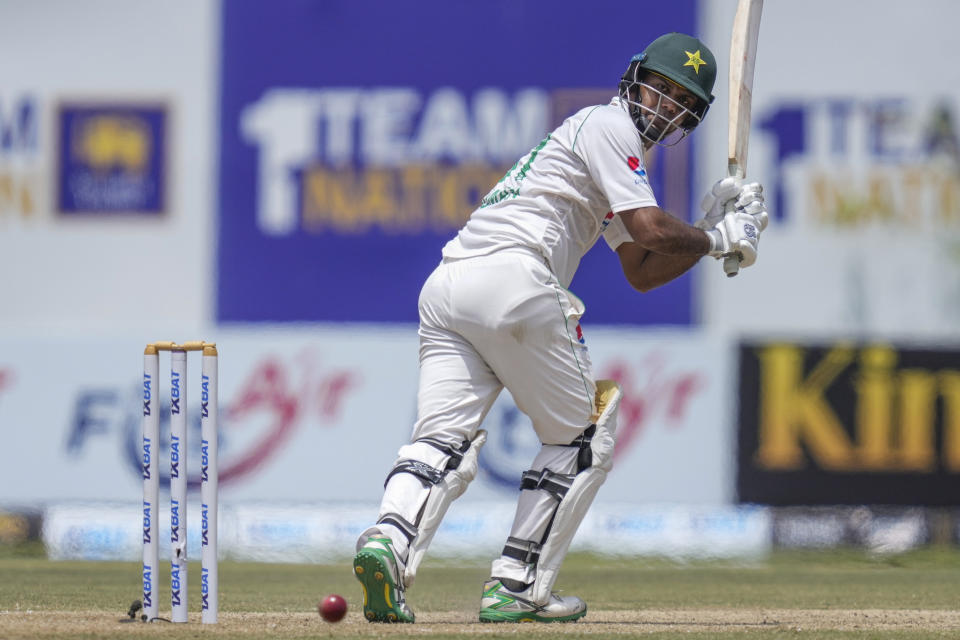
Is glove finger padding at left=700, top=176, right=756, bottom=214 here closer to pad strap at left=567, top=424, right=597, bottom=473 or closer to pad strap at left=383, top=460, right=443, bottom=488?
pad strap at left=567, top=424, right=597, bottom=473

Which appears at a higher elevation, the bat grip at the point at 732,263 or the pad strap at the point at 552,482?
the bat grip at the point at 732,263

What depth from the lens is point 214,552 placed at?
402 cm

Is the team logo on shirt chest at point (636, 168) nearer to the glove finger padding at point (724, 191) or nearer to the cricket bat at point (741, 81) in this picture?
the glove finger padding at point (724, 191)

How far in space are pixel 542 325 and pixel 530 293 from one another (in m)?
0.09

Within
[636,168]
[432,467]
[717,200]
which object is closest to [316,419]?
[717,200]

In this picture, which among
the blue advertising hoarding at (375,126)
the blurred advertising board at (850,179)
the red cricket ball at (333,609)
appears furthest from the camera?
the blue advertising hoarding at (375,126)

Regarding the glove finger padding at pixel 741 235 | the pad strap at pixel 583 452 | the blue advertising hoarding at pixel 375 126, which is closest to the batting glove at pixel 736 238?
the glove finger padding at pixel 741 235

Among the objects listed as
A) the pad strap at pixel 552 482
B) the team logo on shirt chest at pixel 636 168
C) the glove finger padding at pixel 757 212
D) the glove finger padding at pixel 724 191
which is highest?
the team logo on shirt chest at pixel 636 168

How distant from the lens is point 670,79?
15.1ft

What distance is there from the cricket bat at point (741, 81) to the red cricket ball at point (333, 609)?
175 centimetres

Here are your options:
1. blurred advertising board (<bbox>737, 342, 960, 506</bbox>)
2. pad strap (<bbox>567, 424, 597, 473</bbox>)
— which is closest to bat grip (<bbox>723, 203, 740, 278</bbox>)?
pad strap (<bbox>567, 424, 597, 473</bbox>)

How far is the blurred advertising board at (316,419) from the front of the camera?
10312mm

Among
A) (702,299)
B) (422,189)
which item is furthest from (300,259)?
(702,299)

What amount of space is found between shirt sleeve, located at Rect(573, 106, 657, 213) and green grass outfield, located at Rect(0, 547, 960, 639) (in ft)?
3.71
